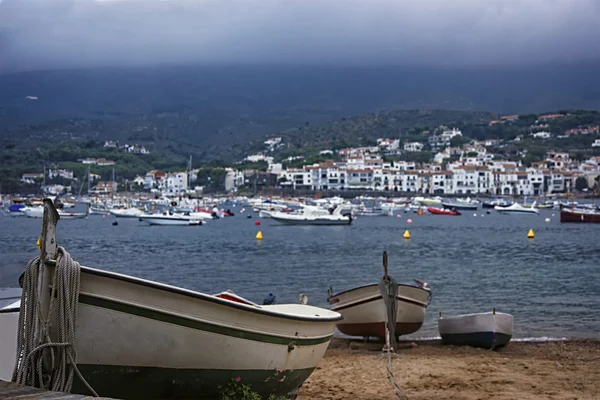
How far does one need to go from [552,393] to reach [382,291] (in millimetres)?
4376

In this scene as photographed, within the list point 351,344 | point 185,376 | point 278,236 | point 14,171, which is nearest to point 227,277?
point 351,344

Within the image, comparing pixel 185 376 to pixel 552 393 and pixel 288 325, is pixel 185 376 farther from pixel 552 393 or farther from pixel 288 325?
pixel 552 393

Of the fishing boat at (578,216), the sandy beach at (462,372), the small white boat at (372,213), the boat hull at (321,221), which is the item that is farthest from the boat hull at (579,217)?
the sandy beach at (462,372)

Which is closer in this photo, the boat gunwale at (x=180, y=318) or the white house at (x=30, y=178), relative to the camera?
the boat gunwale at (x=180, y=318)

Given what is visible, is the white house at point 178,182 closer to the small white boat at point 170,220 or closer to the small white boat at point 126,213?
the small white boat at point 126,213

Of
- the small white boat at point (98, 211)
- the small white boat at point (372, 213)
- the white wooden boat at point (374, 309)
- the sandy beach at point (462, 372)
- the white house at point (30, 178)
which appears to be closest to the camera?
the sandy beach at point (462, 372)

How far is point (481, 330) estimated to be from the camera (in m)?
15.9

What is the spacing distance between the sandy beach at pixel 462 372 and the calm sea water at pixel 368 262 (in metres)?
2.89

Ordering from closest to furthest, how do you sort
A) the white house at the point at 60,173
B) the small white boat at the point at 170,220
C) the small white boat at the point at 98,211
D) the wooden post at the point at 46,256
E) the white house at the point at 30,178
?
the wooden post at the point at 46,256 < the small white boat at the point at 170,220 < the small white boat at the point at 98,211 < the white house at the point at 30,178 < the white house at the point at 60,173

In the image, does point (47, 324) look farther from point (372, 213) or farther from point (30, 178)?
point (30, 178)

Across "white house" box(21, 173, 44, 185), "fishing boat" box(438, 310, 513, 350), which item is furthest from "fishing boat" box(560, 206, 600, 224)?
"fishing boat" box(438, 310, 513, 350)

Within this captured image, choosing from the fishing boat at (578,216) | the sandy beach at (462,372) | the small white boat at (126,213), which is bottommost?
the small white boat at (126,213)

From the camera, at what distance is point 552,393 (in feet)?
38.6

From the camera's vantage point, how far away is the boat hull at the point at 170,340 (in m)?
7.76
